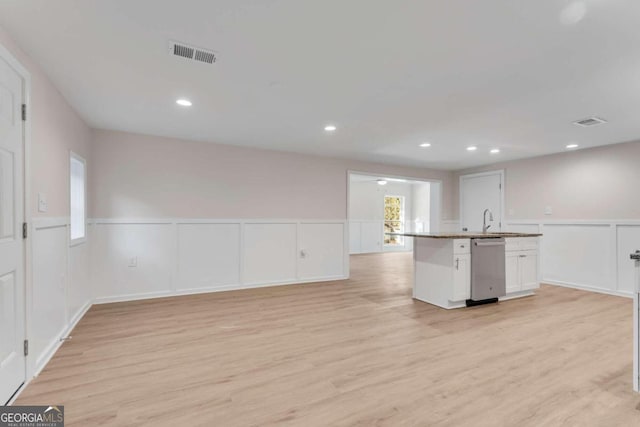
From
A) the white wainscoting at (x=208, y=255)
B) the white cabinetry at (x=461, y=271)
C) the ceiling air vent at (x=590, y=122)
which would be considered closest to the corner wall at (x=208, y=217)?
the white wainscoting at (x=208, y=255)

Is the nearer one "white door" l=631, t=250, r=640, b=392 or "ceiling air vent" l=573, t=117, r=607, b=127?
"white door" l=631, t=250, r=640, b=392

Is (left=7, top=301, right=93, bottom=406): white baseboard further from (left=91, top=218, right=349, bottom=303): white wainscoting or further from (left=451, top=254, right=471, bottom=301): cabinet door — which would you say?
(left=451, top=254, right=471, bottom=301): cabinet door

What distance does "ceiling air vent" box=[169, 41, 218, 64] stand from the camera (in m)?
2.07

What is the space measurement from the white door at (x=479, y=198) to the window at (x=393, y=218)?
12.6 ft

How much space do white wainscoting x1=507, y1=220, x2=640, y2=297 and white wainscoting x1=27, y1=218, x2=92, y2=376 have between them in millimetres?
6924

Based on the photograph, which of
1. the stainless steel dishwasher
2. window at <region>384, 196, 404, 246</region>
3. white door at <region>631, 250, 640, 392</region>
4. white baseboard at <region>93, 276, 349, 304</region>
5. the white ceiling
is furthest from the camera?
window at <region>384, 196, 404, 246</region>

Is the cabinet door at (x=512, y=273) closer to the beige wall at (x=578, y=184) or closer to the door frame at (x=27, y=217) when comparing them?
the beige wall at (x=578, y=184)

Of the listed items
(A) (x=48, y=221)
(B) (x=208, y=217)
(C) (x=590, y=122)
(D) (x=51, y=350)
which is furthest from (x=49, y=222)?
(C) (x=590, y=122)

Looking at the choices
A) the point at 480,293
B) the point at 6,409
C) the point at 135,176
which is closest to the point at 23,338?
the point at 6,409

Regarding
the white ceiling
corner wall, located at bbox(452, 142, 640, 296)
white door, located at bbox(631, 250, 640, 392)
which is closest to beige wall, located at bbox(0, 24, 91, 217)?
the white ceiling

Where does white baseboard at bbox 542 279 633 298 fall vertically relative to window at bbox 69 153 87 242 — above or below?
below

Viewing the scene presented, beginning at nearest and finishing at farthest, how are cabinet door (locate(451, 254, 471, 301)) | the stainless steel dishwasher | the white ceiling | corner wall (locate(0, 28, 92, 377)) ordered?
the white ceiling < corner wall (locate(0, 28, 92, 377)) < cabinet door (locate(451, 254, 471, 301)) < the stainless steel dishwasher

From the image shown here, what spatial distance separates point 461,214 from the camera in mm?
7121

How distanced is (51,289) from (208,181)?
2484 millimetres
